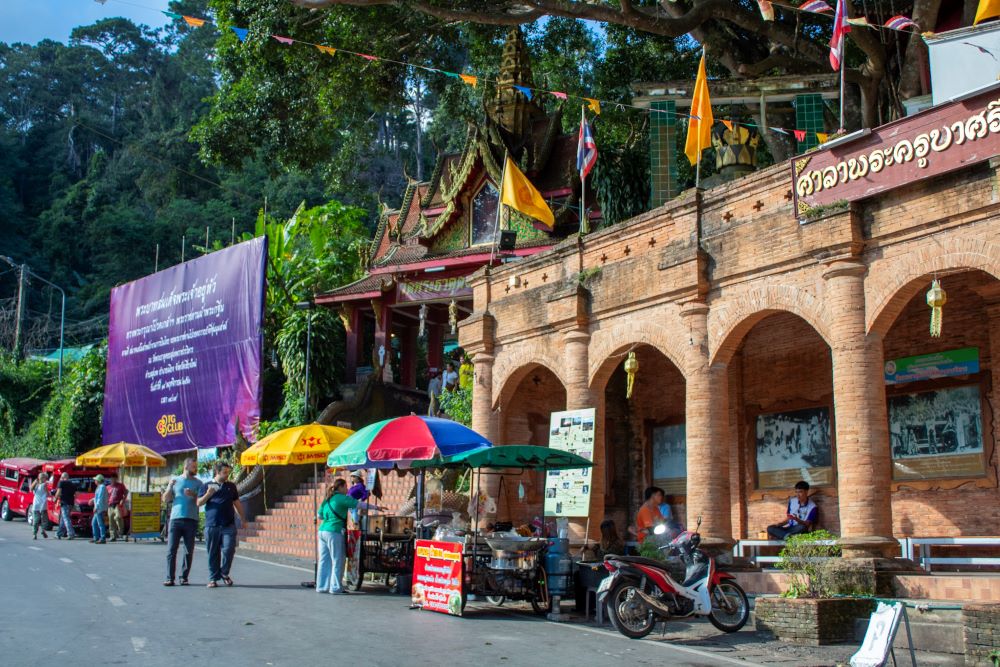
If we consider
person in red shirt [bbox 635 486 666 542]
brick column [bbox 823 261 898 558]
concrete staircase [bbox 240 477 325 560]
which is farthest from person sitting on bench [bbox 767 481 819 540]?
concrete staircase [bbox 240 477 325 560]

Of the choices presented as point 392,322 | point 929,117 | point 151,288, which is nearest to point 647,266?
point 929,117

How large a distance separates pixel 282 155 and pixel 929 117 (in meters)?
16.9

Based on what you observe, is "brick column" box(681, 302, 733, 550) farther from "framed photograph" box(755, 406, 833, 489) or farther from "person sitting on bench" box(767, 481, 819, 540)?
"framed photograph" box(755, 406, 833, 489)

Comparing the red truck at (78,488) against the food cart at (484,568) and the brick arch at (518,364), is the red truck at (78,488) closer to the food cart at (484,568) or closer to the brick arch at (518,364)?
the brick arch at (518,364)

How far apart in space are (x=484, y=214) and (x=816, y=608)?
2208 cm

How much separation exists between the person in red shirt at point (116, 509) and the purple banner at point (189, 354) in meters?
4.90

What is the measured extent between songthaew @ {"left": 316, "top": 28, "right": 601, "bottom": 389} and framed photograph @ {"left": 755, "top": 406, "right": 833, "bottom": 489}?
458 inches

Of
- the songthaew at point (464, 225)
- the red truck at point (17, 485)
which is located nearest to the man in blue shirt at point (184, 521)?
the songthaew at point (464, 225)

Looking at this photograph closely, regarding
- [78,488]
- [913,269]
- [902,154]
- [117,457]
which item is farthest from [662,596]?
[78,488]

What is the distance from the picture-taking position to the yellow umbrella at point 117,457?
2597 cm

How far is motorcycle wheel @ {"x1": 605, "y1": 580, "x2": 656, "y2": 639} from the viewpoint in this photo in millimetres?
10508

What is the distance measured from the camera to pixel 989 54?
502 inches

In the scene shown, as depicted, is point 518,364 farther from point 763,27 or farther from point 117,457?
point 117,457

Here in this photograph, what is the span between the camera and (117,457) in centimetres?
2630
